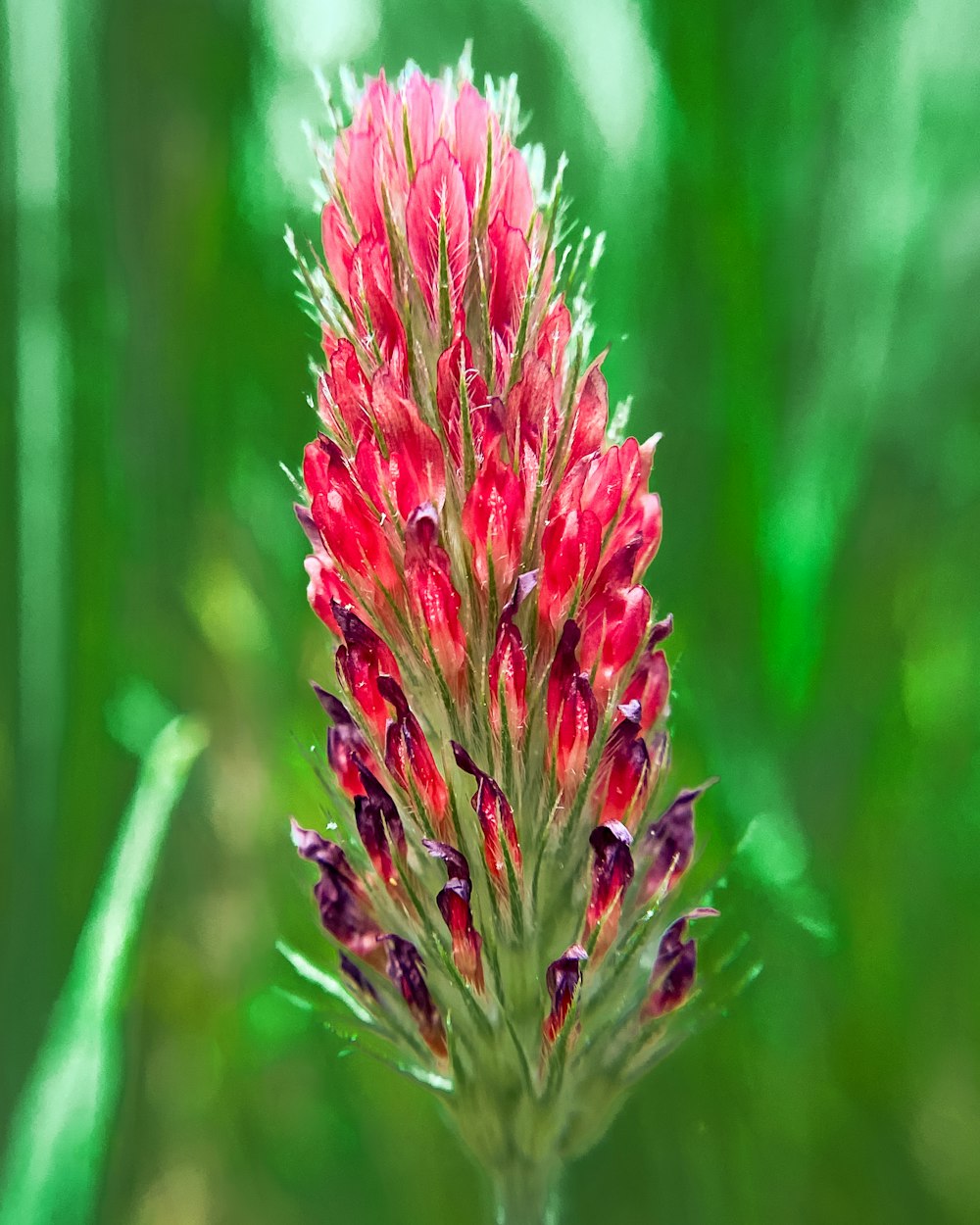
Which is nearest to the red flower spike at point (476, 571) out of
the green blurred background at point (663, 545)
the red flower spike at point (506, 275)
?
the red flower spike at point (506, 275)

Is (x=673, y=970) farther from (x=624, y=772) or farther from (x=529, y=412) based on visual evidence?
(x=529, y=412)

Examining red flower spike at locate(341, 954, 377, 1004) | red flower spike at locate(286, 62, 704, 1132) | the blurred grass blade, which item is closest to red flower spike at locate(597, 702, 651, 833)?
red flower spike at locate(286, 62, 704, 1132)

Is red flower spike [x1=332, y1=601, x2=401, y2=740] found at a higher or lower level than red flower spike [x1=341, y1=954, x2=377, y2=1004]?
higher

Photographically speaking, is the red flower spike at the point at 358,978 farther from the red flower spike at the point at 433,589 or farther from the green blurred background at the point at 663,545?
the green blurred background at the point at 663,545

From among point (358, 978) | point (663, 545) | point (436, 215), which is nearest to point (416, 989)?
point (358, 978)

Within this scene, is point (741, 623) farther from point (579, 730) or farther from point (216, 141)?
point (216, 141)

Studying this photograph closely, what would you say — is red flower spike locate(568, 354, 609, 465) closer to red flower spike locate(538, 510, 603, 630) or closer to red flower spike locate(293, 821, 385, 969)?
red flower spike locate(538, 510, 603, 630)

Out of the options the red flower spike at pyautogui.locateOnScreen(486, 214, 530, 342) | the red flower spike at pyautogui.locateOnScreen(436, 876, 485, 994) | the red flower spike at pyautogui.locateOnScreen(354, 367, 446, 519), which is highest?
the red flower spike at pyautogui.locateOnScreen(486, 214, 530, 342)
